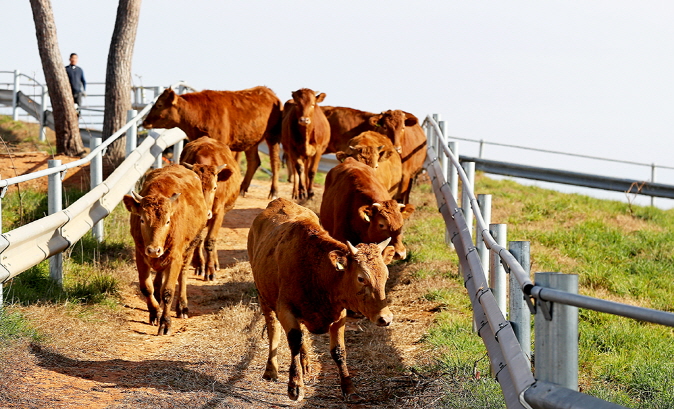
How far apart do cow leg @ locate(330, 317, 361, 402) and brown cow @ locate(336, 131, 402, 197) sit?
5195 mm

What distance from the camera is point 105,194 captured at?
9.76 m

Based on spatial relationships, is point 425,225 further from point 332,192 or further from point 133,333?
point 133,333

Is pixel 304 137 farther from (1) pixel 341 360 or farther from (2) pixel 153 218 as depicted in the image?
(1) pixel 341 360

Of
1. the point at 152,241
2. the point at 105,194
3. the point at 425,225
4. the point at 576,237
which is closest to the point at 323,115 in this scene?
the point at 425,225

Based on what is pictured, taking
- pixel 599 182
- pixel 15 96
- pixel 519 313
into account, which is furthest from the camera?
pixel 15 96

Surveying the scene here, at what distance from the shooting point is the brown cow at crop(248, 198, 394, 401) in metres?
6.25

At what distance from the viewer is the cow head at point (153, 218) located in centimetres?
852

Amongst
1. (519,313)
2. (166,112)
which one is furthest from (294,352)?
(166,112)

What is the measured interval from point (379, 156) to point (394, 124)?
234 centimetres

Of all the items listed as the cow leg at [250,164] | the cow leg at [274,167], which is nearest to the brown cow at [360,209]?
the cow leg at [274,167]

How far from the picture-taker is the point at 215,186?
432 inches

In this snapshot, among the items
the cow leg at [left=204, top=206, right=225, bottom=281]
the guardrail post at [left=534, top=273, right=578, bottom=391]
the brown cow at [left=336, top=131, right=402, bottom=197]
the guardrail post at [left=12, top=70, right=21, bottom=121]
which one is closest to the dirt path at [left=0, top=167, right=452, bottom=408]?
the cow leg at [left=204, top=206, right=225, bottom=281]

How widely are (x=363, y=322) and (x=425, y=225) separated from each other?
5.25 meters

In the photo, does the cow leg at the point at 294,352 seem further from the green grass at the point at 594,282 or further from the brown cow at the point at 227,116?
the brown cow at the point at 227,116
